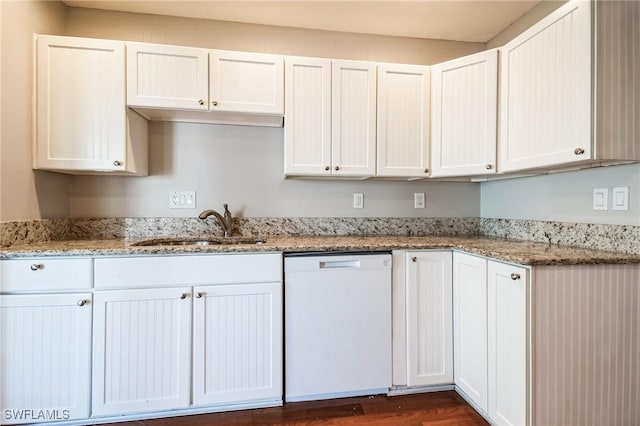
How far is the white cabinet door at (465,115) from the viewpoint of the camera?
179 cm

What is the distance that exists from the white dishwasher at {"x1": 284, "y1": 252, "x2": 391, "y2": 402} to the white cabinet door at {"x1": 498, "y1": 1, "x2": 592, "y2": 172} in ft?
3.09

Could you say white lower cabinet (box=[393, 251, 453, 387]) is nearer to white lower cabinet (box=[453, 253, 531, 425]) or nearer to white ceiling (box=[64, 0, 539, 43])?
white lower cabinet (box=[453, 253, 531, 425])

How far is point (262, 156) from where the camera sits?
2.14 meters

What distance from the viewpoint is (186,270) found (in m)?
1.53

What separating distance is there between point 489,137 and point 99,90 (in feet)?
7.50

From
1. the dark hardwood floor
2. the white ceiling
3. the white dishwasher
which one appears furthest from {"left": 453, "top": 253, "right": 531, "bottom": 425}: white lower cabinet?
the white ceiling

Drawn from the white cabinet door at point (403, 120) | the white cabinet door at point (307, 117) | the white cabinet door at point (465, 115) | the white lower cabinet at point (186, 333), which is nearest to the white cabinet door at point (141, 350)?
the white lower cabinet at point (186, 333)

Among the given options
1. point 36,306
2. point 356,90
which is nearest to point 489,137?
point 356,90

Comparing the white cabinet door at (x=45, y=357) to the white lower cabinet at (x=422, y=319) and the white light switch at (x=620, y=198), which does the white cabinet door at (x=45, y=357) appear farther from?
the white light switch at (x=620, y=198)

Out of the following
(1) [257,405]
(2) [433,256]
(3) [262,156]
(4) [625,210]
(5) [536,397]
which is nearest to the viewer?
(5) [536,397]

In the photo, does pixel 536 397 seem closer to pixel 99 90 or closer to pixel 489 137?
pixel 489 137

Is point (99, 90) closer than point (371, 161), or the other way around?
point (99, 90)

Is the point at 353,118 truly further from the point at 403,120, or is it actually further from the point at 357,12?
the point at 357,12

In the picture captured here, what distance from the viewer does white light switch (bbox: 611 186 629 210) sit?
138 centimetres
